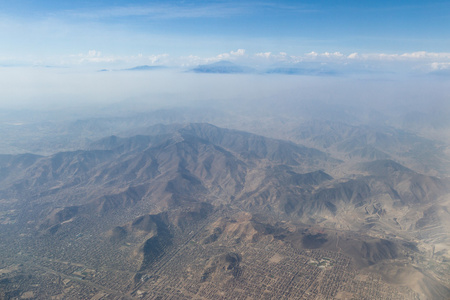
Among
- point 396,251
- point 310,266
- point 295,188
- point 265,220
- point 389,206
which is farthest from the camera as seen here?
point 295,188

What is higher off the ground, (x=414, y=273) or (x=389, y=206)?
(x=414, y=273)

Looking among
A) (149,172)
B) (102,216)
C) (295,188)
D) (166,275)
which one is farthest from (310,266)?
(149,172)

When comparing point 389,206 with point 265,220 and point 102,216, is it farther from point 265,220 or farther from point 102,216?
point 102,216

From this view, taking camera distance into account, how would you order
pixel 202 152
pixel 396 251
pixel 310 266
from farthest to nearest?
1. pixel 202 152
2. pixel 396 251
3. pixel 310 266

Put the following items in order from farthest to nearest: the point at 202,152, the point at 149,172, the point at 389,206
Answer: the point at 202,152, the point at 149,172, the point at 389,206

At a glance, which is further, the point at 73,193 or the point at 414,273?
the point at 73,193

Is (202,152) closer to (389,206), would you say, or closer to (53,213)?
(53,213)

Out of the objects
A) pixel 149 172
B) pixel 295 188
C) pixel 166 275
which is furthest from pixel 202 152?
pixel 166 275

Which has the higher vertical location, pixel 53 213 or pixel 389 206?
pixel 53 213

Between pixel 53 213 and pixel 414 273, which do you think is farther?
pixel 53 213

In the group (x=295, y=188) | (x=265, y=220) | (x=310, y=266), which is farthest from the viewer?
(x=295, y=188)
